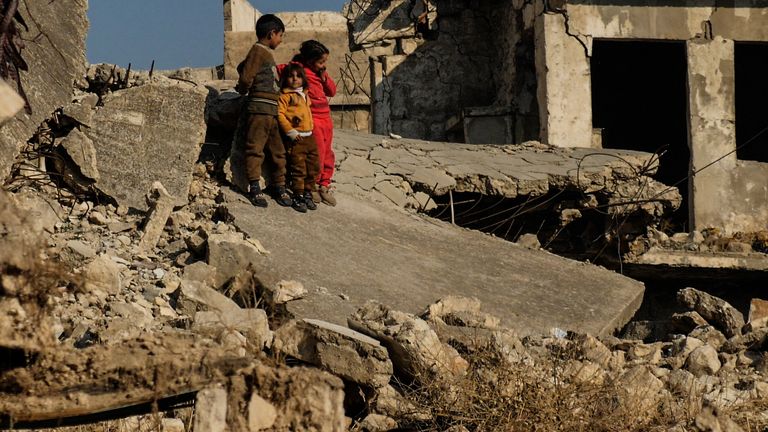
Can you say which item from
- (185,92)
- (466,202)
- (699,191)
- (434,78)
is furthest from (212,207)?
(434,78)

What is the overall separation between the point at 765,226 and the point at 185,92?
7.29 meters

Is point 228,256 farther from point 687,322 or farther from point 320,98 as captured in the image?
point 687,322

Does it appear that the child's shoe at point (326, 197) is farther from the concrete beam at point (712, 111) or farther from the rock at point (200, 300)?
the concrete beam at point (712, 111)

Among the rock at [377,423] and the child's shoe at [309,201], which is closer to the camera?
the rock at [377,423]

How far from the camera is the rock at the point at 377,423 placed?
555 centimetres

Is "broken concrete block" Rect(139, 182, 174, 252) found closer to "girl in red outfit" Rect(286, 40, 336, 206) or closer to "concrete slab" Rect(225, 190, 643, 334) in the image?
"concrete slab" Rect(225, 190, 643, 334)

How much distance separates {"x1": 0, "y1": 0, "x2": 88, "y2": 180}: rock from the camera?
7.46 m

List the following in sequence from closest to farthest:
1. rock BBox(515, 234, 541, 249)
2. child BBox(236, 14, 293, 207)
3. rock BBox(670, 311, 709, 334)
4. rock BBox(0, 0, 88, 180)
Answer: rock BBox(0, 0, 88, 180)
rock BBox(670, 311, 709, 334)
child BBox(236, 14, 293, 207)
rock BBox(515, 234, 541, 249)

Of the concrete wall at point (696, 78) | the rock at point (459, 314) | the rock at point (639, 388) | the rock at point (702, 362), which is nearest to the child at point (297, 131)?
the rock at point (459, 314)

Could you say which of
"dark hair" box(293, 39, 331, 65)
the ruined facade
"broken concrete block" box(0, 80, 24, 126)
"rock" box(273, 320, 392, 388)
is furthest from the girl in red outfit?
"broken concrete block" box(0, 80, 24, 126)

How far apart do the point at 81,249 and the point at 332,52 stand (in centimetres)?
1015

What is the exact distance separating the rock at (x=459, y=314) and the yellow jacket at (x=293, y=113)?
2002mm

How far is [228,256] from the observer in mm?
7281

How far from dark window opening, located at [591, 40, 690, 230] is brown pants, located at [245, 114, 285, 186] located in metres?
8.62
